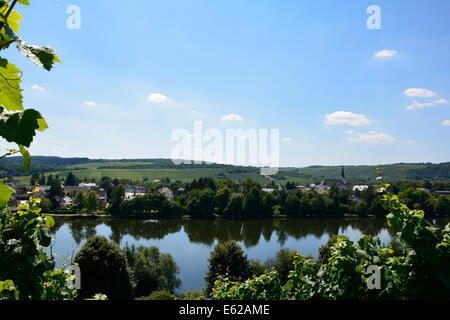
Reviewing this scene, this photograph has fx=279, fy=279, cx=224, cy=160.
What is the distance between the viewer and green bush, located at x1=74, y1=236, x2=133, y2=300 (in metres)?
14.6

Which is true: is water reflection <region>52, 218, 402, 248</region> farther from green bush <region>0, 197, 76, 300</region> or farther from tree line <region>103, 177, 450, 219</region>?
green bush <region>0, 197, 76, 300</region>

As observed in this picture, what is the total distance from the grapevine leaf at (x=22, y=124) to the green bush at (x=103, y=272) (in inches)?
638

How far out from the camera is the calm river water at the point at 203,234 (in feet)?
90.1

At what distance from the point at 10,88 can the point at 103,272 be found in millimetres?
16487

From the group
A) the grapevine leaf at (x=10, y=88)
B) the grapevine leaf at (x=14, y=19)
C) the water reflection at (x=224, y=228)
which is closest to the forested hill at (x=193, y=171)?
the water reflection at (x=224, y=228)

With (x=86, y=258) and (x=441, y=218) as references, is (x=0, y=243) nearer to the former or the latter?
(x=86, y=258)

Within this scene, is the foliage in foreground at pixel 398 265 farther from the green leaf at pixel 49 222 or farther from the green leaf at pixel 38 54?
the green leaf at pixel 38 54

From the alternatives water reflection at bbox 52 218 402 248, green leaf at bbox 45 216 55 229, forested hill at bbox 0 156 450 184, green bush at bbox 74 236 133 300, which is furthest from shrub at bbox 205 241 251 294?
forested hill at bbox 0 156 450 184

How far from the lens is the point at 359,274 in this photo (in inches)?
101

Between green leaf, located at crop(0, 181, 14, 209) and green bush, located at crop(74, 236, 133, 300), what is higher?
green leaf, located at crop(0, 181, 14, 209)

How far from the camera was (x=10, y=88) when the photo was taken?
25.5 inches

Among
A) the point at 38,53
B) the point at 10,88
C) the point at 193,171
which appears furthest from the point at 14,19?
the point at 193,171

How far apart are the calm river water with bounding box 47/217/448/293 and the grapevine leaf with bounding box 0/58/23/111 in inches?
852

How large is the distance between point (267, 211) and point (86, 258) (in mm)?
39775
